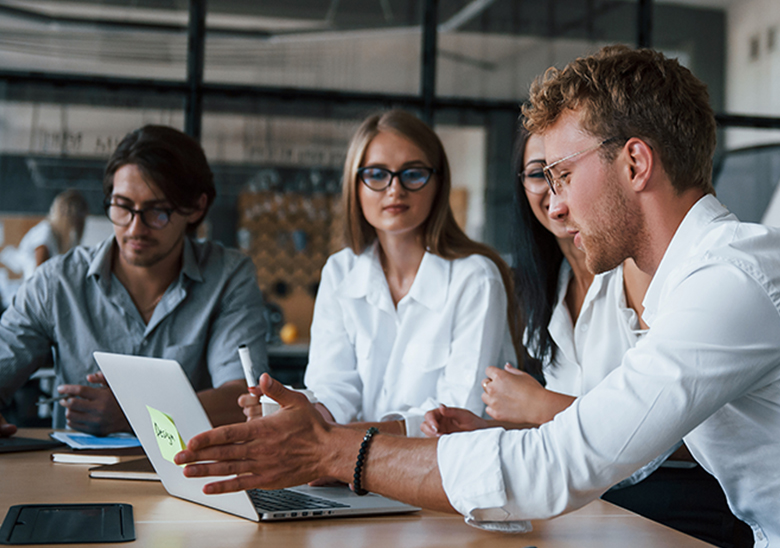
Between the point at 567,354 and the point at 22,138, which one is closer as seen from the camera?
the point at 567,354

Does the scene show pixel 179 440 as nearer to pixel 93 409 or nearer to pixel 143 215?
pixel 93 409

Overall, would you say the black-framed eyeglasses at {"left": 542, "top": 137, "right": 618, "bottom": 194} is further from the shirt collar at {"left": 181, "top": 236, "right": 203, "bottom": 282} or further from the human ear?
the shirt collar at {"left": 181, "top": 236, "right": 203, "bottom": 282}

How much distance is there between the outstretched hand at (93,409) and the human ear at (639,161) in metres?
1.33

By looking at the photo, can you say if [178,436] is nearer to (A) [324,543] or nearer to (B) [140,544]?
(B) [140,544]

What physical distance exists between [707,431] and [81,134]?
3.90m

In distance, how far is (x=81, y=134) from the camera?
4176 millimetres

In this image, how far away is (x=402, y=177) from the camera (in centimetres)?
234

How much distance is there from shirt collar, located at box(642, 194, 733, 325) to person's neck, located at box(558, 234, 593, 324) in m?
0.82

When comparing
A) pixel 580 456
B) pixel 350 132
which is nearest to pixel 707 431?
pixel 580 456

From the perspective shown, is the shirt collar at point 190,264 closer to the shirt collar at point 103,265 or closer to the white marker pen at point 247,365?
the shirt collar at point 103,265

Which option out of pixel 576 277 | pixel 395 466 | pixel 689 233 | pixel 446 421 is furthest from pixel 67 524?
pixel 576 277

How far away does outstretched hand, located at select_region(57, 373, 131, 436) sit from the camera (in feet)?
5.97

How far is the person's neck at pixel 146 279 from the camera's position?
239cm

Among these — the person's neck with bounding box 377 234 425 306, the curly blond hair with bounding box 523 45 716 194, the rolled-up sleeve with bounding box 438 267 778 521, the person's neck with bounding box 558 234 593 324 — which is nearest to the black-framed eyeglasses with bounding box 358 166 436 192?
the person's neck with bounding box 377 234 425 306
